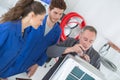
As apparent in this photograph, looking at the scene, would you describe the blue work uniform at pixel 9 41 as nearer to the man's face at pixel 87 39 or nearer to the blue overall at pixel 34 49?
the blue overall at pixel 34 49

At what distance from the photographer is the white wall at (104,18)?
284 cm

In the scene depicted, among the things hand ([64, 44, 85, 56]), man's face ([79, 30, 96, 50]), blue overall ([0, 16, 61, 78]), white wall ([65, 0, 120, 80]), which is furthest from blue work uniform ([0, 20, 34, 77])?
white wall ([65, 0, 120, 80])

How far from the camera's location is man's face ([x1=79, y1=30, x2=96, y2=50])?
1.65 meters

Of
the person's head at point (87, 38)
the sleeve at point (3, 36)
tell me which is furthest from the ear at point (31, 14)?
the person's head at point (87, 38)

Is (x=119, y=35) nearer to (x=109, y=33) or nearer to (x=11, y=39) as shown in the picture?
(x=109, y=33)

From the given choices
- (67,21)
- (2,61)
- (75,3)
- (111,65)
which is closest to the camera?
(2,61)

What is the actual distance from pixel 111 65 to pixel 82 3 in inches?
32.7

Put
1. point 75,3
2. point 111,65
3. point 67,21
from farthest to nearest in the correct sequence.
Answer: point 75,3 < point 67,21 < point 111,65

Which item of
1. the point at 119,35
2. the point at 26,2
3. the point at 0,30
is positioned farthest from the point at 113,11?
the point at 0,30

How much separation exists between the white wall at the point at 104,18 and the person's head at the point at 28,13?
1.47m

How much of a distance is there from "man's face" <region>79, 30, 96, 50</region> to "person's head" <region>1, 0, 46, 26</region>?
1.14ft

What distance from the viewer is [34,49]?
184cm

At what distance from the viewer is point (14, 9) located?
1504mm

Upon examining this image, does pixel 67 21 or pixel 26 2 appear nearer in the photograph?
pixel 26 2
